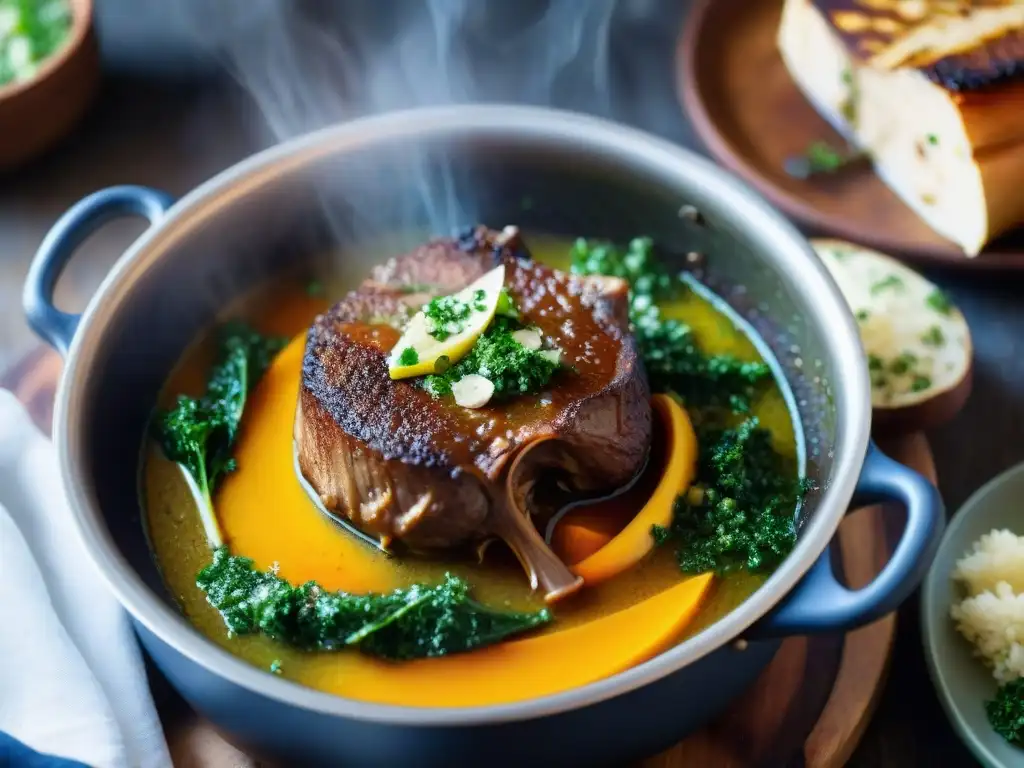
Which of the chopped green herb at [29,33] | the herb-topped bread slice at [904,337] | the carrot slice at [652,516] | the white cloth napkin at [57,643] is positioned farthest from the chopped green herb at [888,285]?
the chopped green herb at [29,33]

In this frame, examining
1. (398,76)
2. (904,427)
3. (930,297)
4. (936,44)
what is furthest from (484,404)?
(936,44)

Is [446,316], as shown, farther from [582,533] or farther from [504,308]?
[582,533]

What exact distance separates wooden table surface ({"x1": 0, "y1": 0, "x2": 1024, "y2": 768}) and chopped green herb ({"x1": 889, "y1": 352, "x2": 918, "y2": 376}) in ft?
0.93

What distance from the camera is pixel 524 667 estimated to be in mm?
2191

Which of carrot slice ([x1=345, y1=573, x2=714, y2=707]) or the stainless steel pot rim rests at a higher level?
the stainless steel pot rim

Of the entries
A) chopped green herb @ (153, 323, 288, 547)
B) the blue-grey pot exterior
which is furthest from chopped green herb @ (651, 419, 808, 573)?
chopped green herb @ (153, 323, 288, 547)

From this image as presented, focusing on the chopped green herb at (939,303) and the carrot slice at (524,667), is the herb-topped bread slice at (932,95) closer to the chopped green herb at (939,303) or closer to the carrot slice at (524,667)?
the chopped green herb at (939,303)

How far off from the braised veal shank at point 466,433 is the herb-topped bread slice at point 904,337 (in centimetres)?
82

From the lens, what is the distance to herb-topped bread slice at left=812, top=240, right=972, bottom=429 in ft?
9.55

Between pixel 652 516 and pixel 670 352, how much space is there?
1.78 ft

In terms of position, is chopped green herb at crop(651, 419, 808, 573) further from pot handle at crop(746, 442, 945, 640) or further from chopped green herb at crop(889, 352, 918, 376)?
chopped green herb at crop(889, 352, 918, 376)

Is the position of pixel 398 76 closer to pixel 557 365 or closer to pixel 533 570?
pixel 557 365

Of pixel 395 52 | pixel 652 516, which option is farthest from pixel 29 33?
pixel 652 516

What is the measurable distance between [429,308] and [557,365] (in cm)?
33
